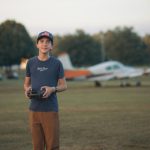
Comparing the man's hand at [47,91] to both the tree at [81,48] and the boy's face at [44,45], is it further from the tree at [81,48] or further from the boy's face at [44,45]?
the tree at [81,48]

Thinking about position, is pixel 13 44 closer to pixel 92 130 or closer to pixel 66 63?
pixel 66 63

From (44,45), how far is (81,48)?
107 metres

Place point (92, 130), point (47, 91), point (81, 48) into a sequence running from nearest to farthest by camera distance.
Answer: point (47, 91), point (92, 130), point (81, 48)

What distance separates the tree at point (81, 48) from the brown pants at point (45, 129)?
104 m

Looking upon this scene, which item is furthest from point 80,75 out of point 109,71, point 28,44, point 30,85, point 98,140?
point 28,44

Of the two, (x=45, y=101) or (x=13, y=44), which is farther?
(x=13, y=44)

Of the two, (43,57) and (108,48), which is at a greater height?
(108,48)

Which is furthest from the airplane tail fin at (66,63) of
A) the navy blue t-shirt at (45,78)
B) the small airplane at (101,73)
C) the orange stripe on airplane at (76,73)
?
the navy blue t-shirt at (45,78)

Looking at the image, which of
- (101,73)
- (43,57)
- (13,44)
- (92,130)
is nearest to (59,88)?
(43,57)

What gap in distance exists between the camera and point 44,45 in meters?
6.62

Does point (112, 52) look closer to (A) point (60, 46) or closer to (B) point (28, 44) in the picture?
(A) point (60, 46)

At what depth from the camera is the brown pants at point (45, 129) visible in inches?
260

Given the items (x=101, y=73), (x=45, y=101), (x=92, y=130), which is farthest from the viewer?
(x=101, y=73)

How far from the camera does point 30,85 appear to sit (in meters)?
6.77
